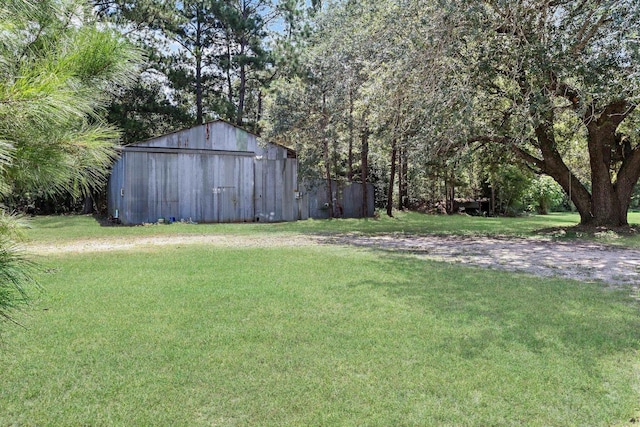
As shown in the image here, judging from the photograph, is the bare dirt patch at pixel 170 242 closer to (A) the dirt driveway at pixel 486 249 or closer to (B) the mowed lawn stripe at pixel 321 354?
(A) the dirt driveway at pixel 486 249

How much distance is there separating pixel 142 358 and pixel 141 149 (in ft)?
42.2

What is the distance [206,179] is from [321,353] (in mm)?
13240

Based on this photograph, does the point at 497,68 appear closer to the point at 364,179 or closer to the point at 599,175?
the point at 599,175

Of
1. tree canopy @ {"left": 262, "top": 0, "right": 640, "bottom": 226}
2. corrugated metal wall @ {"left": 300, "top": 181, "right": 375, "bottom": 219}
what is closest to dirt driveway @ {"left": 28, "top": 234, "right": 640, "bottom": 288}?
tree canopy @ {"left": 262, "top": 0, "right": 640, "bottom": 226}

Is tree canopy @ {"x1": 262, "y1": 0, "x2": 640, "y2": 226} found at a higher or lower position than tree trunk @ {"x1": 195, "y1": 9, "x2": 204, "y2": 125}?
lower

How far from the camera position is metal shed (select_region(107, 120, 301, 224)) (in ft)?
47.0

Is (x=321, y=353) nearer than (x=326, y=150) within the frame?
Yes

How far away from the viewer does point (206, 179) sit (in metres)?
15.3

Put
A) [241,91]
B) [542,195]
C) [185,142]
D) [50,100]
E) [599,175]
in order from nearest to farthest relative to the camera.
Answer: [50,100] < [599,175] < [185,142] < [241,91] < [542,195]

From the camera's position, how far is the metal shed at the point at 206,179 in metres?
14.3

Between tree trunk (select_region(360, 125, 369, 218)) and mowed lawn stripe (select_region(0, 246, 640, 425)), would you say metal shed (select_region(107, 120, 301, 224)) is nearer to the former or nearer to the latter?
tree trunk (select_region(360, 125, 369, 218))

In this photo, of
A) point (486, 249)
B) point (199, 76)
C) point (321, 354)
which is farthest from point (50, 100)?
point (199, 76)

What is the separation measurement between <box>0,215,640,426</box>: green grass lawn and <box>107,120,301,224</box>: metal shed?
9720 mm

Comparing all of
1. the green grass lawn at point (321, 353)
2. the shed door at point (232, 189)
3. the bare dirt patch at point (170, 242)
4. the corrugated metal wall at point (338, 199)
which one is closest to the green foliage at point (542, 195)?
the corrugated metal wall at point (338, 199)
